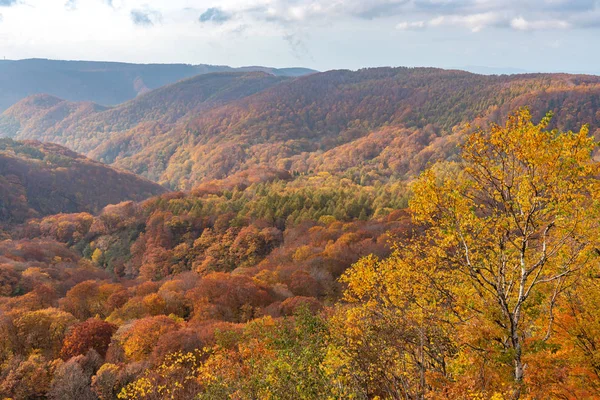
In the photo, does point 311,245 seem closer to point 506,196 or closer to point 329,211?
point 329,211

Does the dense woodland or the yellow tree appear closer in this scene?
the yellow tree

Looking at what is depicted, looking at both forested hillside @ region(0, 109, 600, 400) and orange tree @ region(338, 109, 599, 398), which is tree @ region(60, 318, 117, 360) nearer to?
forested hillside @ region(0, 109, 600, 400)

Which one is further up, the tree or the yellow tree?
the yellow tree

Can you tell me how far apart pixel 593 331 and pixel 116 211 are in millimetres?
169986

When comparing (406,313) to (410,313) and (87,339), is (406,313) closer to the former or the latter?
(410,313)

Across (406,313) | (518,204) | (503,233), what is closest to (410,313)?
(406,313)

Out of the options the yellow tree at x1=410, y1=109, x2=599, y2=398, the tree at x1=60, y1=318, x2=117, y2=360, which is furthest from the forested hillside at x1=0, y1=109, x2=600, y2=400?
the tree at x1=60, y1=318, x2=117, y2=360

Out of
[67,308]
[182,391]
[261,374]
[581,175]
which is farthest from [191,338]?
[581,175]

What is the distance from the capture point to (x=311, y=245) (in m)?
110

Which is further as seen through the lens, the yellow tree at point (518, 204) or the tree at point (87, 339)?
the tree at point (87, 339)

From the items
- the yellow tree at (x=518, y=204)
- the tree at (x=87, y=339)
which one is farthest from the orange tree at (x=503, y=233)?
the tree at (x=87, y=339)

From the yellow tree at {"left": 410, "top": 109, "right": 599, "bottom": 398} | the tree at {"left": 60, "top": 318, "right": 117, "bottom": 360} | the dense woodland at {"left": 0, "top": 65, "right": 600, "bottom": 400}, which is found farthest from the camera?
the tree at {"left": 60, "top": 318, "right": 117, "bottom": 360}

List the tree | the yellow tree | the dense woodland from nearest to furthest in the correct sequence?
the yellow tree → the dense woodland → the tree

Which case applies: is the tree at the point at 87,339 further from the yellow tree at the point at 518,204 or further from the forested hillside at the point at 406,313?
the yellow tree at the point at 518,204
